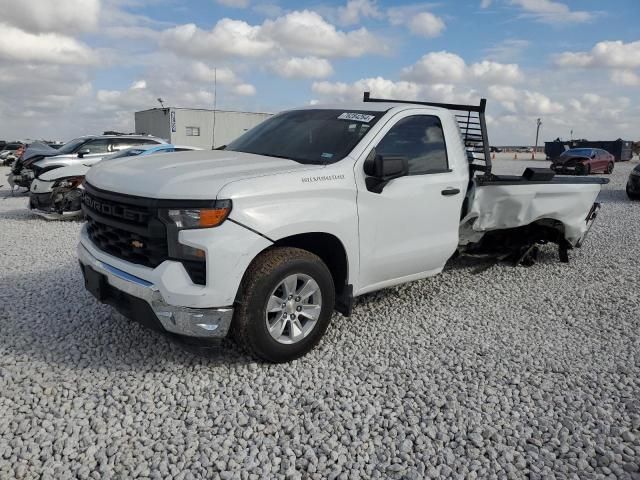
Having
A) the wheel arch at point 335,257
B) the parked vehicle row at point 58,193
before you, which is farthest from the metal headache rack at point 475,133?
the parked vehicle row at point 58,193

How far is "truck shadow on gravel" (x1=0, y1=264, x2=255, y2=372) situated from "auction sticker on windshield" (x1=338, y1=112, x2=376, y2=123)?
2078 mm

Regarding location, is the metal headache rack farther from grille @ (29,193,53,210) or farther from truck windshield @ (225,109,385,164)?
grille @ (29,193,53,210)

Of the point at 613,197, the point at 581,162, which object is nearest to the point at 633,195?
the point at 613,197

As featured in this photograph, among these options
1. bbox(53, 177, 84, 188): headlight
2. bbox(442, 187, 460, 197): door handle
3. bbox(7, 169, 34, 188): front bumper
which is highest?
bbox(442, 187, 460, 197): door handle

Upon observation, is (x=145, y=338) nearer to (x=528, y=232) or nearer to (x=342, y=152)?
(x=342, y=152)

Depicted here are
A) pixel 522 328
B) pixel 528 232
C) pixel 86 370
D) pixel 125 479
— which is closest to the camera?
pixel 125 479

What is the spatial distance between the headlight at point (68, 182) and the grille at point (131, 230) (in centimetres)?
647

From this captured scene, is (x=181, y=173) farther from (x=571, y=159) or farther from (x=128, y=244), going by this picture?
(x=571, y=159)

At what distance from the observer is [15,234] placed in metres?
8.35

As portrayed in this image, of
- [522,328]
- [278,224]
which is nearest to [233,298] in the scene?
[278,224]

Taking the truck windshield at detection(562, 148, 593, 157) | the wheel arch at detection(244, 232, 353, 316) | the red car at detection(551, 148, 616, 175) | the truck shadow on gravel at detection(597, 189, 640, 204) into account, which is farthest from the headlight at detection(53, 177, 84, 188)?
the truck windshield at detection(562, 148, 593, 157)

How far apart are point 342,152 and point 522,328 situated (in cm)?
228

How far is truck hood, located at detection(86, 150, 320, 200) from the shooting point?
10.1 ft

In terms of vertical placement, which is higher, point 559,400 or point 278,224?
point 278,224
